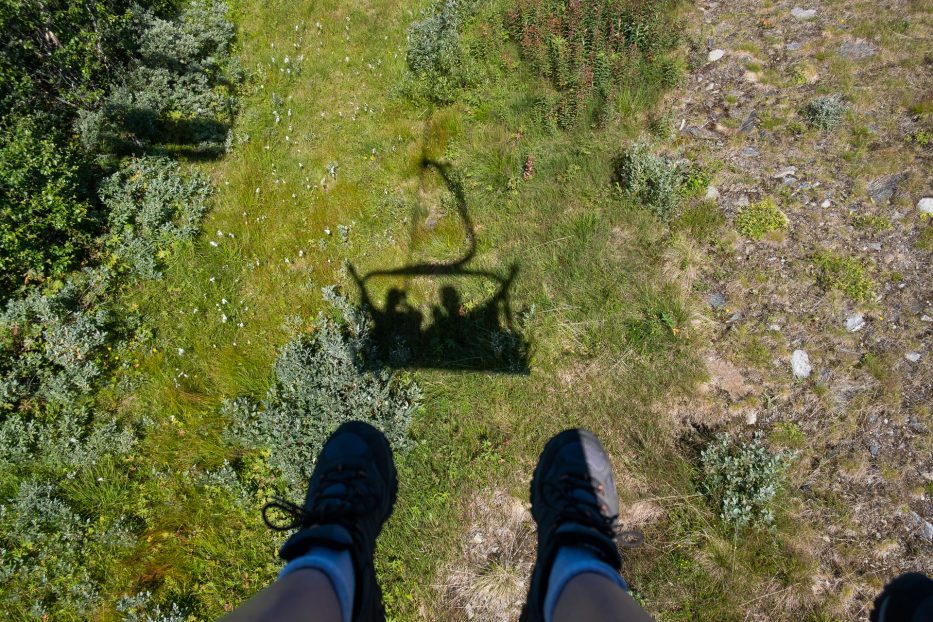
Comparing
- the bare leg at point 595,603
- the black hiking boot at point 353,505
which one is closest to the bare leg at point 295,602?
the black hiking boot at point 353,505

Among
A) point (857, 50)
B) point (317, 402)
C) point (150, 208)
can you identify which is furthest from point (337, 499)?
point (857, 50)

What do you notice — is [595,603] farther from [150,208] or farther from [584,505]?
[150,208]

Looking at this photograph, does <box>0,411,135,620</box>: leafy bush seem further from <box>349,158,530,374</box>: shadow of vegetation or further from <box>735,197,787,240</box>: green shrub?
<box>735,197,787,240</box>: green shrub

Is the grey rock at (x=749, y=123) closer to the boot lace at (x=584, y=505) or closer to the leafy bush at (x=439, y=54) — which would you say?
the leafy bush at (x=439, y=54)

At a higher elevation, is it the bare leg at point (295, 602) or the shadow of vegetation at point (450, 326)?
the bare leg at point (295, 602)

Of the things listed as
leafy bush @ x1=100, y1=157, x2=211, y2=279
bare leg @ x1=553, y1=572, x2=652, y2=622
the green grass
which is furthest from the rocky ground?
leafy bush @ x1=100, y1=157, x2=211, y2=279

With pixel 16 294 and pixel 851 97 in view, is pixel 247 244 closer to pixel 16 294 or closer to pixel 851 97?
pixel 16 294
